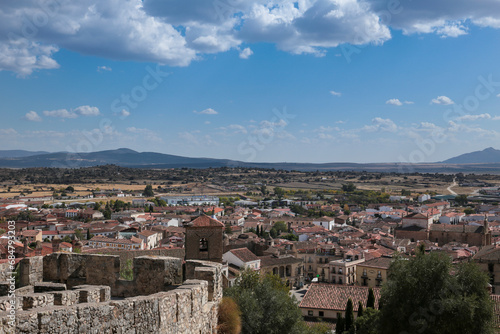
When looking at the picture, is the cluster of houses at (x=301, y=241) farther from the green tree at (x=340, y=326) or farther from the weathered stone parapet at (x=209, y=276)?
the weathered stone parapet at (x=209, y=276)

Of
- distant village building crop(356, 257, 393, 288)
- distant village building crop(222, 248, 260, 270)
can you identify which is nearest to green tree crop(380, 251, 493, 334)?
distant village building crop(356, 257, 393, 288)

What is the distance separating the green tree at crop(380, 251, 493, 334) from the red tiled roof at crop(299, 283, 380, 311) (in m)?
19.5

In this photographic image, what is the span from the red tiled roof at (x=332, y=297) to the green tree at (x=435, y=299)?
1948 cm

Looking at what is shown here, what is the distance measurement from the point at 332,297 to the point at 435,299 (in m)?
23.0

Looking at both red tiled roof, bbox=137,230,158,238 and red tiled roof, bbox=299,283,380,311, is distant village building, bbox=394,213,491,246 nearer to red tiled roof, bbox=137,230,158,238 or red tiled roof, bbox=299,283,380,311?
red tiled roof, bbox=137,230,158,238

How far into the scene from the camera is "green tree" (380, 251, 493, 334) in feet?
67.4

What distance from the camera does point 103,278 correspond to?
11.0m

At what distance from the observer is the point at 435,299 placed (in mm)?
21266

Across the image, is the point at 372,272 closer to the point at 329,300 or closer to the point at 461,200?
the point at 329,300

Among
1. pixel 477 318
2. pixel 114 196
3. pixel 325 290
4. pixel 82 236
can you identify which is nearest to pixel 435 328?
pixel 477 318

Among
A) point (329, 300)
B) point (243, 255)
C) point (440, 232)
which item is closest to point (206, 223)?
point (329, 300)

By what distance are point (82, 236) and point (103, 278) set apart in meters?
82.7

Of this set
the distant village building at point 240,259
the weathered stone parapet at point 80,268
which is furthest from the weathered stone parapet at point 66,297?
the distant village building at point 240,259

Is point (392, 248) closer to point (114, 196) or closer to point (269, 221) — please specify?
point (269, 221)
